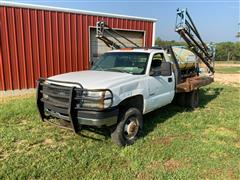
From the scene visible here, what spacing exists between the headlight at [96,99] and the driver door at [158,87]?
140 centimetres

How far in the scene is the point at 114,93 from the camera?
3.95 meters

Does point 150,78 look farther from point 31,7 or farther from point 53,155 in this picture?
point 31,7

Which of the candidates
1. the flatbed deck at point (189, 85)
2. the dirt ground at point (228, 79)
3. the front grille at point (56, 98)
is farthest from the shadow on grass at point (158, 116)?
the dirt ground at point (228, 79)

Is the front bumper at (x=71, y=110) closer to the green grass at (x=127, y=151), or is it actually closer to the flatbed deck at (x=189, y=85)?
the green grass at (x=127, y=151)

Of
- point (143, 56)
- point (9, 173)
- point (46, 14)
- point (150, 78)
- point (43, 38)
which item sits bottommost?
point (9, 173)

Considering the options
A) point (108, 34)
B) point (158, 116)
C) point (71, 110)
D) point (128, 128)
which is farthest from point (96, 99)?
point (108, 34)

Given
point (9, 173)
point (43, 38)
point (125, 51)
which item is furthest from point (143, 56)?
point (43, 38)

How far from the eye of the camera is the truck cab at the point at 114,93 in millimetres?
3826

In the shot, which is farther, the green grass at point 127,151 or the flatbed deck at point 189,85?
the flatbed deck at point 189,85

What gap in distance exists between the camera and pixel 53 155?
3973 millimetres

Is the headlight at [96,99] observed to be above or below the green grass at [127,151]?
above

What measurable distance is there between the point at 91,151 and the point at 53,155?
2.18ft

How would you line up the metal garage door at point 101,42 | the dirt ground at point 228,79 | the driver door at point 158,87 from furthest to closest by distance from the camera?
1. the dirt ground at point 228,79
2. the metal garage door at point 101,42
3. the driver door at point 158,87

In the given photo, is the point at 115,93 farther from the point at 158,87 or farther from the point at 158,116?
the point at 158,116
